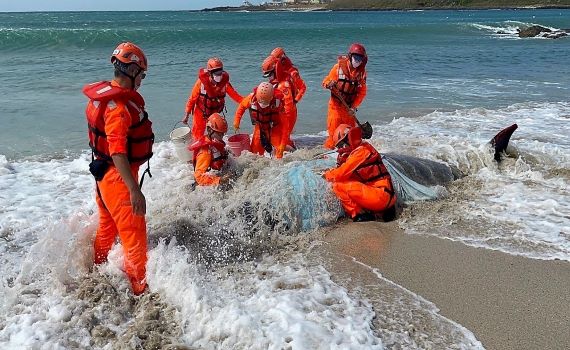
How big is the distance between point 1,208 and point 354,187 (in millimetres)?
3915

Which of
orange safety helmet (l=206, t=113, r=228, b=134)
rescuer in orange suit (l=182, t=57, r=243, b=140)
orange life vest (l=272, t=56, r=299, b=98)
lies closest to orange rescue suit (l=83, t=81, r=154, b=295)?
orange safety helmet (l=206, t=113, r=228, b=134)

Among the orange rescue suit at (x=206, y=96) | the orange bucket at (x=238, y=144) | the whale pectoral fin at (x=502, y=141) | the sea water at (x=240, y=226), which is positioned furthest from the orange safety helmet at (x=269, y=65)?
the whale pectoral fin at (x=502, y=141)

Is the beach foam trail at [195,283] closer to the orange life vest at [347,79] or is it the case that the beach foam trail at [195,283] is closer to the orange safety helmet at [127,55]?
the orange safety helmet at [127,55]

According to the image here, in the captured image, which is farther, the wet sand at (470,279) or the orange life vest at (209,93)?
the orange life vest at (209,93)

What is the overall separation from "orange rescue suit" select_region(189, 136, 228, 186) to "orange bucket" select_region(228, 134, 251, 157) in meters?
1.43

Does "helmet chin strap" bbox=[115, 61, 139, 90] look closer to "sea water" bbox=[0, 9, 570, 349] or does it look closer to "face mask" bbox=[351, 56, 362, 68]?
"sea water" bbox=[0, 9, 570, 349]

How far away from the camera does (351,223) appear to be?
206 inches

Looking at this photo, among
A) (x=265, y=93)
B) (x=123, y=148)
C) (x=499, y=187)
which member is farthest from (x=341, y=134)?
(x=123, y=148)

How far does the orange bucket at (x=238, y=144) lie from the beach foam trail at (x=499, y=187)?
210cm

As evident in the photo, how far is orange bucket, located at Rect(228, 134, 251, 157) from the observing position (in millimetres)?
7223

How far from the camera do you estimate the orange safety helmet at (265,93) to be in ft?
22.5

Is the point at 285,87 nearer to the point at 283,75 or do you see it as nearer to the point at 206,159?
the point at 283,75

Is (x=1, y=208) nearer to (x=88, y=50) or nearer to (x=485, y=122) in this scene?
(x=485, y=122)

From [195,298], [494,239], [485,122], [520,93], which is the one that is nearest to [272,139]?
[494,239]
